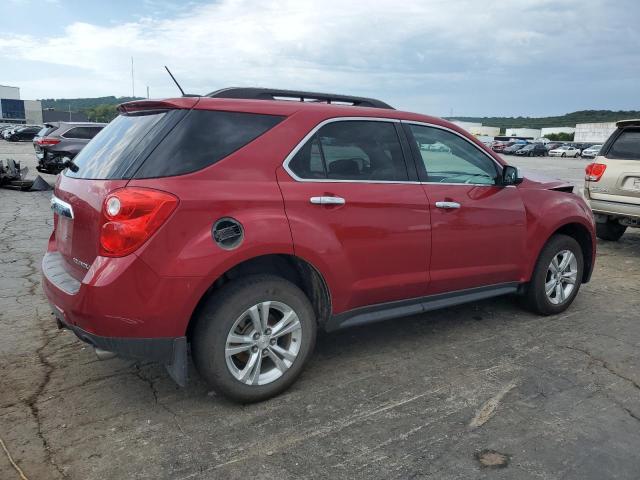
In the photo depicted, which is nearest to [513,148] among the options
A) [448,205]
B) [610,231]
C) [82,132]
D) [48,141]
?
[82,132]

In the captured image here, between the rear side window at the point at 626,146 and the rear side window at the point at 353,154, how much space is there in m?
5.00

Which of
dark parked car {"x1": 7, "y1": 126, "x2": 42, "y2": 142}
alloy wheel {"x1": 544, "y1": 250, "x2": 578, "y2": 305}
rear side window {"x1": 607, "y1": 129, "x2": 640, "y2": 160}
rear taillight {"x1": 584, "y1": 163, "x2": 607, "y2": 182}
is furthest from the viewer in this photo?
dark parked car {"x1": 7, "y1": 126, "x2": 42, "y2": 142}

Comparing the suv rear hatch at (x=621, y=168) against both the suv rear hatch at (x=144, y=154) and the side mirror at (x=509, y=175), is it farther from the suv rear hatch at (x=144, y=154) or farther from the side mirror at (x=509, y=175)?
the suv rear hatch at (x=144, y=154)

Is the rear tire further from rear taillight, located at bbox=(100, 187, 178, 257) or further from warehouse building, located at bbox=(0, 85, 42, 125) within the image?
warehouse building, located at bbox=(0, 85, 42, 125)

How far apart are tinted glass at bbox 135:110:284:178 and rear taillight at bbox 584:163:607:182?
19.4ft

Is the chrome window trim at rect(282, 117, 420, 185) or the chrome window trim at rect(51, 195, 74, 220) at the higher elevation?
the chrome window trim at rect(282, 117, 420, 185)

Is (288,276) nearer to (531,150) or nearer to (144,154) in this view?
(144,154)

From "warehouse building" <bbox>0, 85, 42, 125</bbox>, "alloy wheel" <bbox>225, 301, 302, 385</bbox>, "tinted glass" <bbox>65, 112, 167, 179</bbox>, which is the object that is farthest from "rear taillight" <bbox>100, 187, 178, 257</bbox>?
"warehouse building" <bbox>0, 85, 42, 125</bbox>

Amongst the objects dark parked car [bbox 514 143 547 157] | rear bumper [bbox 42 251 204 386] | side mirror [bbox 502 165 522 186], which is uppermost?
side mirror [bbox 502 165 522 186]

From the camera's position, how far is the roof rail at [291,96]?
348 centimetres

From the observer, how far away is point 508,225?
4.32 metres

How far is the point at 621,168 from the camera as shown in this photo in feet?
23.7

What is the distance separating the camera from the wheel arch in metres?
3.08

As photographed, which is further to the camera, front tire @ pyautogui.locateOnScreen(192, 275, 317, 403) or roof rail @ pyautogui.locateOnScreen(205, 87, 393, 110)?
roof rail @ pyautogui.locateOnScreen(205, 87, 393, 110)
